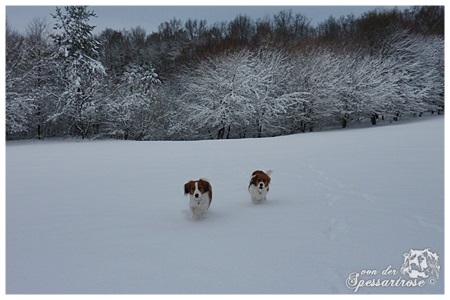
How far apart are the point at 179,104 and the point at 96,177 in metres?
19.2

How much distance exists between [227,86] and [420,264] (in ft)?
70.5

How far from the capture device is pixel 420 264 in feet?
8.48

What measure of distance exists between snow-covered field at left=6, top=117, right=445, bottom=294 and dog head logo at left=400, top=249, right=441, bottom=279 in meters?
0.05

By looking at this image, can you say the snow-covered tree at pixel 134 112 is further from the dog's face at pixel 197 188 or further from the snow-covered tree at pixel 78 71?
the dog's face at pixel 197 188

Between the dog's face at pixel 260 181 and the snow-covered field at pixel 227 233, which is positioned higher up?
the dog's face at pixel 260 181

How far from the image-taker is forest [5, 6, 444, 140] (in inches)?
811

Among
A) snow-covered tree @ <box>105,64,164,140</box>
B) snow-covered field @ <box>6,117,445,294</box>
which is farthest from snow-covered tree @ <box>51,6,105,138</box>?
snow-covered field @ <box>6,117,445,294</box>

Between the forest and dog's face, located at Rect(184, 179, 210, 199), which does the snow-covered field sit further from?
the forest

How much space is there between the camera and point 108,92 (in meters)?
22.1

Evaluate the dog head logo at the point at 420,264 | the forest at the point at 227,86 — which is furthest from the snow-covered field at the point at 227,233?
the forest at the point at 227,86

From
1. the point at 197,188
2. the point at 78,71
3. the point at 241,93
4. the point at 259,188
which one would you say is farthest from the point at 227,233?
the point at 78,71

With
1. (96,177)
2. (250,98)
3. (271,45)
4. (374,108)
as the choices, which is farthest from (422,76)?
(96,177)

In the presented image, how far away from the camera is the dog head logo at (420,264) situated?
2.50 m

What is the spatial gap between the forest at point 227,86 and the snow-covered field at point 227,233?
16117mm
